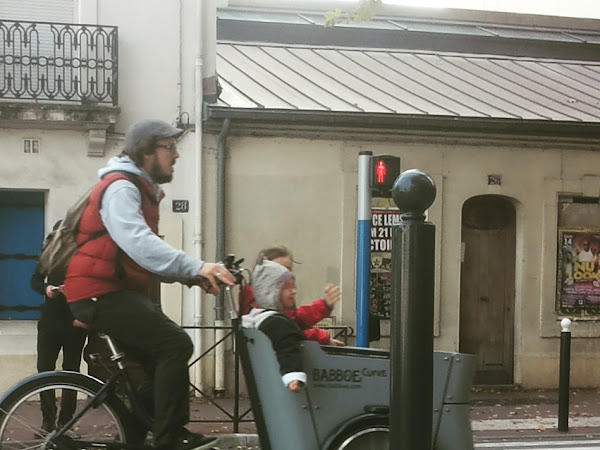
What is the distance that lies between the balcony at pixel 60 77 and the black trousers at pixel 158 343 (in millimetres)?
7489

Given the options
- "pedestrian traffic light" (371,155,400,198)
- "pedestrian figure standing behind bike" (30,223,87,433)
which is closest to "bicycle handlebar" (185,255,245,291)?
"pedestrian figure standing behind bike" (30,223,87,433)

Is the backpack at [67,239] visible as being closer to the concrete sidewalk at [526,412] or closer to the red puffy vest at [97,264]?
the red puffy vest at [97,264]

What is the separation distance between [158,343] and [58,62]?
8144 mm

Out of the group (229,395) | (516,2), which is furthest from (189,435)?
(516,2)

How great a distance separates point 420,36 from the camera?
16.2m

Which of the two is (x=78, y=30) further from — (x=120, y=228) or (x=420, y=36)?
(x=120, y=228)

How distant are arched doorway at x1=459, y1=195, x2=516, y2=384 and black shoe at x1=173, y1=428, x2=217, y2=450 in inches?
368

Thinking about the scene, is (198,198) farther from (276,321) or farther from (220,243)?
(276,321)

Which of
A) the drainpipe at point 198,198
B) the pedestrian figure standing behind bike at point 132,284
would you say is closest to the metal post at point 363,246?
the drainpipe at point 198,198

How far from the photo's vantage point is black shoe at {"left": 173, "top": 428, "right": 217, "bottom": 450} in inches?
172

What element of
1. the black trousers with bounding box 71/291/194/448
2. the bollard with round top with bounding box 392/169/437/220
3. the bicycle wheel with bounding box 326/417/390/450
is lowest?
the bicycle wheel with bounding box 326/417/390/450

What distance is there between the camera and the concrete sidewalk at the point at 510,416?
8.98m

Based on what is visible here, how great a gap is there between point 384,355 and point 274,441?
2.28 ft

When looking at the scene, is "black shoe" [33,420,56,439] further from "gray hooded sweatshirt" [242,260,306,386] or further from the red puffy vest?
"gray hooded sweatshirt" [242,260,306,386]
